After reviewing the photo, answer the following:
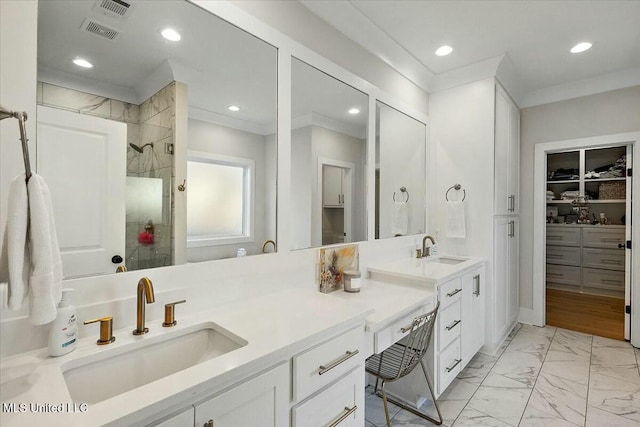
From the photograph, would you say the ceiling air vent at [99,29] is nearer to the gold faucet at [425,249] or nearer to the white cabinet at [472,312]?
the white cabinet at [472,312]

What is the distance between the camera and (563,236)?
16.1ft

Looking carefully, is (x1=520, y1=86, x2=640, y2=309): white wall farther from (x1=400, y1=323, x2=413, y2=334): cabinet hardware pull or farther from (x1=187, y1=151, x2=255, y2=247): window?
(x1=187, y1=151, x2=255, y2=247): window

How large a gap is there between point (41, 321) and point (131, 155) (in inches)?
24.8

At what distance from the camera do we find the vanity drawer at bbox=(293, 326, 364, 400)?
3.46ft

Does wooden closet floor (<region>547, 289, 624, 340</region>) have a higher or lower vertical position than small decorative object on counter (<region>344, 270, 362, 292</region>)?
lower

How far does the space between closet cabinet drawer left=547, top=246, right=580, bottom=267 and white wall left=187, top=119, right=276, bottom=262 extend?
5.36m

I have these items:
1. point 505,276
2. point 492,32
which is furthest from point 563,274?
point 492,32

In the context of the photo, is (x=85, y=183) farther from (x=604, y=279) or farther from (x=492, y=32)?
(x=604, y=279)

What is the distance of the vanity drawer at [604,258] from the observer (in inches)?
176

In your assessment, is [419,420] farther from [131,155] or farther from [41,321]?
[131,155]

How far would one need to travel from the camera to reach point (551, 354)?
2775mm

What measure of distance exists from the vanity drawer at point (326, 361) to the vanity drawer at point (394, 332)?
0.52 ft

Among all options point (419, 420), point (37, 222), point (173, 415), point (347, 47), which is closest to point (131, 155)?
point (37, 222)

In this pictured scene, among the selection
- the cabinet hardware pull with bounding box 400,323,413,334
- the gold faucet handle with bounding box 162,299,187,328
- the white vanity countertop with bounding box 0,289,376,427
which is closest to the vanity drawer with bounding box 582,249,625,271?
the cabinet hardware pull with bounding box 400,323,413,334
